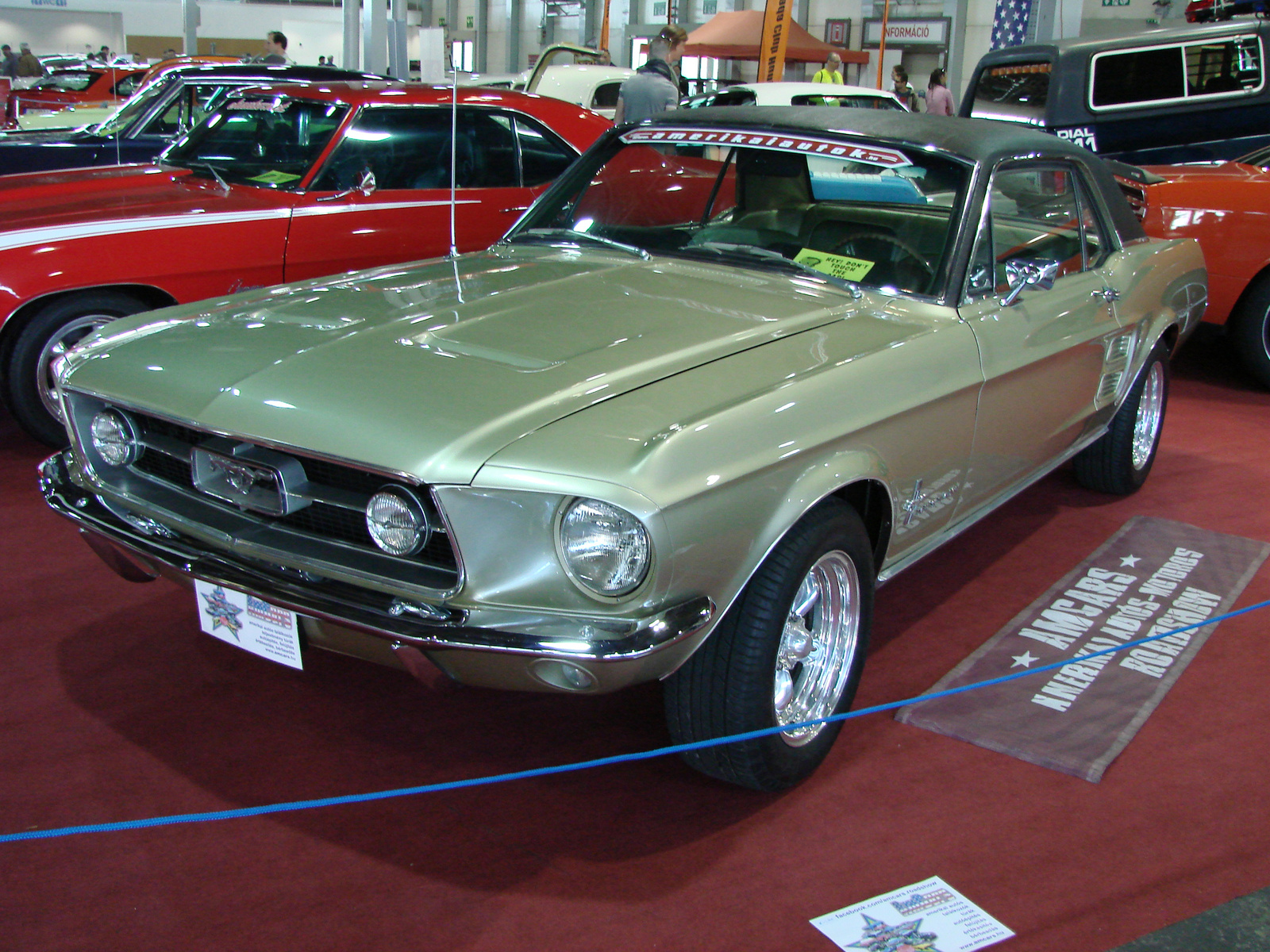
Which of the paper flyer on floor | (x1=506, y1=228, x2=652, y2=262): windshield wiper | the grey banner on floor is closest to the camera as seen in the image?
the paper flyer on floor

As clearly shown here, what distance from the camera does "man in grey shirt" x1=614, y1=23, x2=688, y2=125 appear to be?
22.4 ft

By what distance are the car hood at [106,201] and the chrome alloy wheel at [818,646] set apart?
3.24m

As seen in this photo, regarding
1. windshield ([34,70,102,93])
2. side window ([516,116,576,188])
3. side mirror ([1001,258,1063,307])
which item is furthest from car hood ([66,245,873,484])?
windshield ([34,70,102,93])

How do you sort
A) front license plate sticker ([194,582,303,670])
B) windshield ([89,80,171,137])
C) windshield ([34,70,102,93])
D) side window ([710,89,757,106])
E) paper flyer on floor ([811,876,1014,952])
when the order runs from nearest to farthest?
1. paper flyer on floor ([811,876,1014,952])
2. front license plate sticker ([194,582,303,670])
3. windshield ([89,80,171,137])
4. side window ([710,89,757,106])
5. windshield ([34,70,102,93])

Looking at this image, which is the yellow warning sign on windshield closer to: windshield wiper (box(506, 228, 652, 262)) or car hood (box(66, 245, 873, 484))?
car hood (box(66, 245, 873, 484))

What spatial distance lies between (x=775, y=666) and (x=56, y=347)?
3366mm

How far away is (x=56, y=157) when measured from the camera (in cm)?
697

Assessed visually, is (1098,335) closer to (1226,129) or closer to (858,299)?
(858,299)

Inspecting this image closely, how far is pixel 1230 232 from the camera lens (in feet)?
18.9

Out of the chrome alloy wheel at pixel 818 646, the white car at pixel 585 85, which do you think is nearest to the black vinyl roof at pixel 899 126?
the chrome alloy wheel at pixel 818 646

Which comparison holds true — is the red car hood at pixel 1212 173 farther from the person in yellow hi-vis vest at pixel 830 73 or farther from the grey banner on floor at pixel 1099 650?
the person in yellow hi-vis vest at pixel 830 73

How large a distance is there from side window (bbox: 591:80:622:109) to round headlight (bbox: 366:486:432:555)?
1142 cm

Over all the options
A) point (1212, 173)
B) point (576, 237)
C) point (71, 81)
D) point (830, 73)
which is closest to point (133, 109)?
point (576, 237)

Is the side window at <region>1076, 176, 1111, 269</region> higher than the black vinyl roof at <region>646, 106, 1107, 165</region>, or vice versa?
the black vinyl roof at <region>646, 106, 1107, 165</region>
